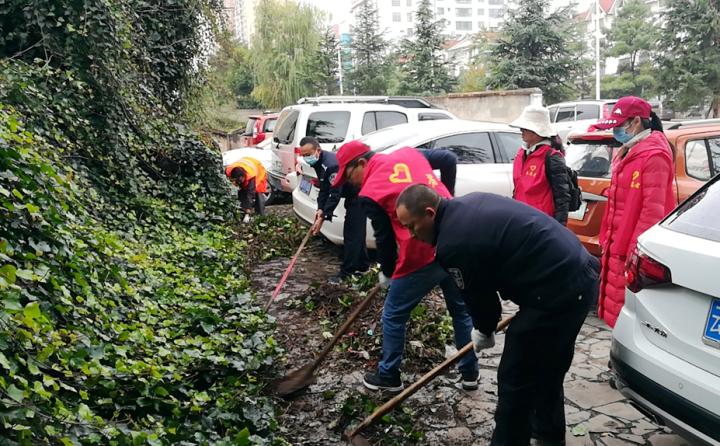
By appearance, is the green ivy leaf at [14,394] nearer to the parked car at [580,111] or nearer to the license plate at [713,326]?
the license plate at [713,326]

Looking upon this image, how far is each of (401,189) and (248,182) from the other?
5.88 metres

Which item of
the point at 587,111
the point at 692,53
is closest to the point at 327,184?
the point at 587,111

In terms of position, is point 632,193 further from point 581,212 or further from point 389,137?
point 389,137

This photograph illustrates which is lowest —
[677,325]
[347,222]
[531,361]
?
[531,361]

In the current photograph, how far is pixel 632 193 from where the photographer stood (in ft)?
12.0

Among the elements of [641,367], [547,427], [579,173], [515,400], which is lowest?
[547,427]

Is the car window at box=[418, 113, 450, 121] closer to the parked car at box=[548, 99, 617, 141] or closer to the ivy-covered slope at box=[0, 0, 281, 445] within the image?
the ivy-covered slope at box=[0, 0, 281, 445]

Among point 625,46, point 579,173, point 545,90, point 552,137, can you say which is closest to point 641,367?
point 552,137

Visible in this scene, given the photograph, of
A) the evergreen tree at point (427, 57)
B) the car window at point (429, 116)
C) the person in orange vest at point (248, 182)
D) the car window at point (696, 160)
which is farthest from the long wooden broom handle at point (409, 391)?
the evergreen tree at point (427, 57)

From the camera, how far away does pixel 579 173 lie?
546 centimetres

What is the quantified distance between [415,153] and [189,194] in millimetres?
5114

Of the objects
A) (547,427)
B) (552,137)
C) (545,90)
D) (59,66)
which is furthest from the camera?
(545,90)

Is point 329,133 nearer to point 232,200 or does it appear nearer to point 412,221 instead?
point 232,200

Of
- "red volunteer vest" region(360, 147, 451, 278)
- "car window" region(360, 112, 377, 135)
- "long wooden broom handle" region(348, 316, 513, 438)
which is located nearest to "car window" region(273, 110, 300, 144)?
"car window" region(360, 112, 377, 135)
